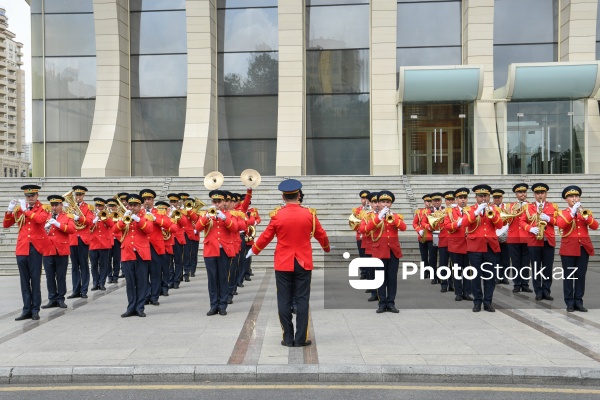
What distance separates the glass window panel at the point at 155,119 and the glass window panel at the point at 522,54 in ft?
53.8

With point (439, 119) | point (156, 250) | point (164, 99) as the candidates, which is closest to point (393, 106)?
point (439, 119)

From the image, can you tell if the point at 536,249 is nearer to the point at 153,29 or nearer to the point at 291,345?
the point at 291,345

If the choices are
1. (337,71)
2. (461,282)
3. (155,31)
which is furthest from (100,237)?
(155,31)

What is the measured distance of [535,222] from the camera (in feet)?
38.1

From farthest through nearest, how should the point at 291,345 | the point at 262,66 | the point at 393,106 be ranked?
the point at 262,66 → the point at 393,106 → the point at 291,345

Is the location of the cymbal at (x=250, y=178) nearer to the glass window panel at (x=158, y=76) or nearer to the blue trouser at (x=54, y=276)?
the blue trouser at (x=54, y=276)

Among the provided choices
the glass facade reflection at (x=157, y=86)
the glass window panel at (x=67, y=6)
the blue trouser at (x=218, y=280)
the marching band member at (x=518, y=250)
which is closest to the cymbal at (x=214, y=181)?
the blue trouser at (x=218, y=280)

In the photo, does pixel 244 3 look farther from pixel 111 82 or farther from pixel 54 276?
pixel 54 276

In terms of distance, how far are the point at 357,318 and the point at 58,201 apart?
6.12m

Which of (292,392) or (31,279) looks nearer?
(292,392)

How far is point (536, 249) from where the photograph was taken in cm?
1178

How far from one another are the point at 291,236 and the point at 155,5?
26.1 meters

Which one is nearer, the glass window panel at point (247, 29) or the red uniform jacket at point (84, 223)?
the red uniform jacket at point (84, 223)

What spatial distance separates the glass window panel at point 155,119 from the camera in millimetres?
30453
